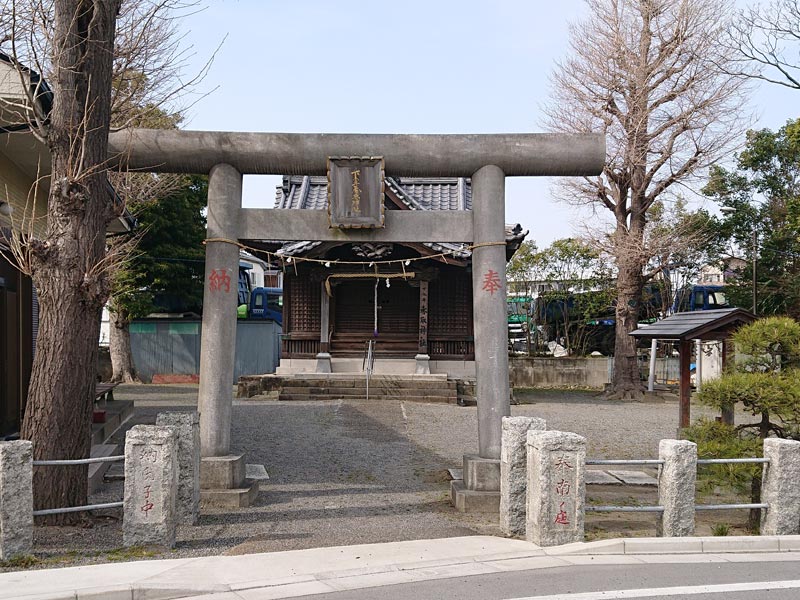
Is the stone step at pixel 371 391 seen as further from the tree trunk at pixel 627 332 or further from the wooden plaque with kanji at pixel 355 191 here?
the wooden plaque with kanji at pixel 355 191

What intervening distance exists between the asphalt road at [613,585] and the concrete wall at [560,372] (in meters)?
23.8

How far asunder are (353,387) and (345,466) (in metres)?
9.45

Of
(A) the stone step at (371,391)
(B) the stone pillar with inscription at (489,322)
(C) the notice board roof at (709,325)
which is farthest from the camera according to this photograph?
(A) the stone step at (371,391)

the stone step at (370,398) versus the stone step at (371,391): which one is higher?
the stone step at (371,391)

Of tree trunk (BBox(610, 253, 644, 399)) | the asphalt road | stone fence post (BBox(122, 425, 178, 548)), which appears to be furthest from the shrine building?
the asphalt road

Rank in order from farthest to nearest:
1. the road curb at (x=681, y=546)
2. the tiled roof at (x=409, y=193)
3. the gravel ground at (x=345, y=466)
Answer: the tiled roof at (x=409, y=193)
the gravel ground at (x=345, y=466)
the road curb at (x=681, y=546)

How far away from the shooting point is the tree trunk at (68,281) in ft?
27.0

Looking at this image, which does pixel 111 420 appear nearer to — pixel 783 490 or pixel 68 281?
pixel 68 281

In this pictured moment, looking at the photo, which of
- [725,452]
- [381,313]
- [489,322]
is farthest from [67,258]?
[381,313]

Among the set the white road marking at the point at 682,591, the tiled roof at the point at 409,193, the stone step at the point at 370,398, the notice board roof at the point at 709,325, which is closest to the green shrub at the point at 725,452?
the white road marking at the point at 682,591

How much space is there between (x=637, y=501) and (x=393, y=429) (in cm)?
722

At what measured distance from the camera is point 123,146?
10023mm

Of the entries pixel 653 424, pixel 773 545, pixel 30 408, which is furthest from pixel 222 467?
pixel 653 424

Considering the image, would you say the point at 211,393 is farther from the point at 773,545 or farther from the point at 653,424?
the point at 653,424
